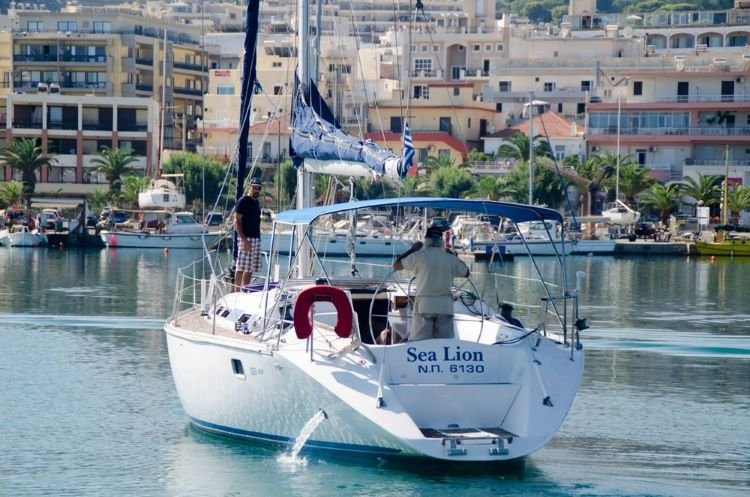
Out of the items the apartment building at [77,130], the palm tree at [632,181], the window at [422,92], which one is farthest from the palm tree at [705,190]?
the apartment building at [77,130]

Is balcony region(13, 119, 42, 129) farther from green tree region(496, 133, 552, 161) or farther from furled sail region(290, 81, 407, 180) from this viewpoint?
furled sail region(290, 81, 407, 180)

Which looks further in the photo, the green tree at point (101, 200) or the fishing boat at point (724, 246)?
the green tree at point (101, 200)

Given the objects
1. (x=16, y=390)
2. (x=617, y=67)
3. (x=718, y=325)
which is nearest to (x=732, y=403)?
(x=16, y=390)

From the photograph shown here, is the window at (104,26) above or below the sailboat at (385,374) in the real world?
above

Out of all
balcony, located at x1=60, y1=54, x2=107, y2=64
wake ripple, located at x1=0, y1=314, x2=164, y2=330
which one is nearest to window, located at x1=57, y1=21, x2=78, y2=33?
balcony, located at x1=60, y1=54, x2=107, y2=64

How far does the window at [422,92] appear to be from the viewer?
363 feet

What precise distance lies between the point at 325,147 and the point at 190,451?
5.29 m

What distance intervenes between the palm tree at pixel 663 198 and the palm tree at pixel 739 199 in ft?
11.8

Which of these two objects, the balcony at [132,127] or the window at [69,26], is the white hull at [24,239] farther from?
the window at [69,26]

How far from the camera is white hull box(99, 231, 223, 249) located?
3253 inches

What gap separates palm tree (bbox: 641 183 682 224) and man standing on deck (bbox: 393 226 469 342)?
2901 inches

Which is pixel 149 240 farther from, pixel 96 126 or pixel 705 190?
pixel 705 190

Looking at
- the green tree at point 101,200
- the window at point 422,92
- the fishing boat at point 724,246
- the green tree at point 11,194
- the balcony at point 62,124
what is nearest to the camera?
the fishing boat at point 724,246

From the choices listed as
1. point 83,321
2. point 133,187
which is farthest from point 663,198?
point 83,321
